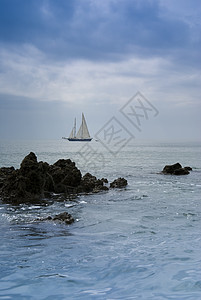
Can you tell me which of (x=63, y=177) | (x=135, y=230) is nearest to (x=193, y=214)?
(x=135, y=230)

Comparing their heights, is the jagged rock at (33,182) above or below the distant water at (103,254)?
above

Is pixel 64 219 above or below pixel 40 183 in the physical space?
below

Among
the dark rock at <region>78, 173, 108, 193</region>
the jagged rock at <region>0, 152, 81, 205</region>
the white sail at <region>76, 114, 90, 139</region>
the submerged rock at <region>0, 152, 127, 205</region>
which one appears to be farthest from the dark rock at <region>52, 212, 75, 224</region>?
the white sail at <region>76, 114, 90, 139</region>

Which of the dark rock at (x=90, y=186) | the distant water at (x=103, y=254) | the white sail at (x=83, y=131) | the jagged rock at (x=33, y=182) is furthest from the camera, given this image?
the white sail at (x=83, y=131)

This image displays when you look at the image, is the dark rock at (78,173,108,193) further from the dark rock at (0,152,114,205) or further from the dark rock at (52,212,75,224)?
the dark rock at (52,212,75,224)

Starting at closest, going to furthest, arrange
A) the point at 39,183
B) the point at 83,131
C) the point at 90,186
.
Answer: the point at 39,183, the point at 90,186, the point at 83,131

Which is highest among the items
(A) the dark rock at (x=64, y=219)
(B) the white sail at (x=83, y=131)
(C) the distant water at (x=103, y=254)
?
→ (B) the white sail at (x=83, y=131)

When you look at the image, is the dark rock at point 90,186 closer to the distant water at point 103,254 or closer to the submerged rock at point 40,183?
the submerged rock at point 40,183

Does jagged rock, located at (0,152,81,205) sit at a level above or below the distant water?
above

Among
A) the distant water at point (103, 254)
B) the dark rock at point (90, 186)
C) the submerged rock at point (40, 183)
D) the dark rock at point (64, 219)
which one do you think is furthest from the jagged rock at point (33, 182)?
the dark rock at point (64, 219)

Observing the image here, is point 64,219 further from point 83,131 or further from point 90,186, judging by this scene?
point 83,131

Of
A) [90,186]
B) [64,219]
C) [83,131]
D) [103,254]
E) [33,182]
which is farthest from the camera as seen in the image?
[83,131]

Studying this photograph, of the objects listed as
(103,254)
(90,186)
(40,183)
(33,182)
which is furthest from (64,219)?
(90,186)

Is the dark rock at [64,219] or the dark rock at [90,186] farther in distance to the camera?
the dark rock at [90,186]
